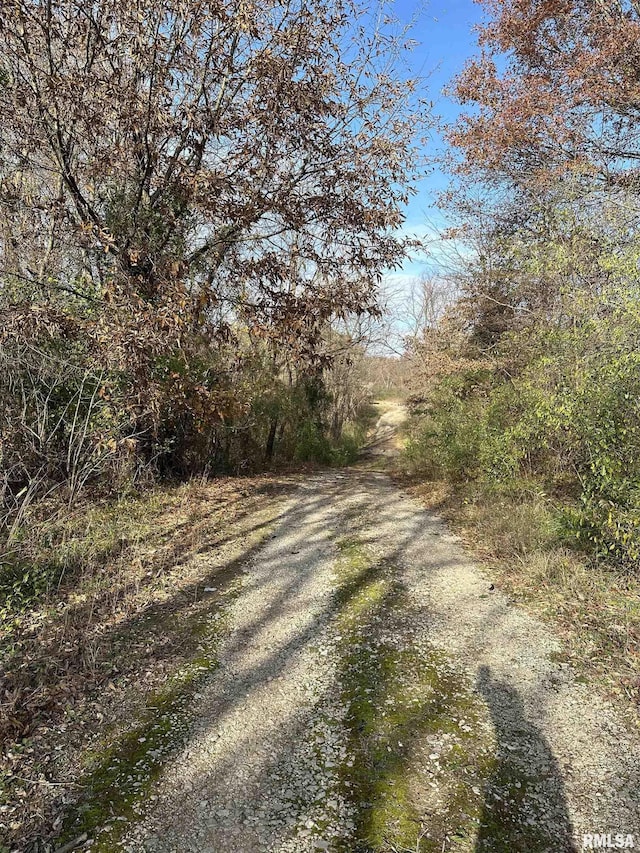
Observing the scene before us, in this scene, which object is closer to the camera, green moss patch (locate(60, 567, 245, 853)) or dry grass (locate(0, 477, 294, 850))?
green moss patch (locate(60, 567, 245, 853))

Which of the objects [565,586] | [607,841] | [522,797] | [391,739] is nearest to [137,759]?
[391,739]

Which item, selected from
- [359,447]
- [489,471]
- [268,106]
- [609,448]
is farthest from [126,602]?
[359,447]

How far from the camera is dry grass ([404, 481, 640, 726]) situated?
3701 mm

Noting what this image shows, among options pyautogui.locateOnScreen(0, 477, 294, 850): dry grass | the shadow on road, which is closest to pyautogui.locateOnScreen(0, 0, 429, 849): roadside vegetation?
pyautogui.locateOnScreen(0, 477, 294, 850): dry grass

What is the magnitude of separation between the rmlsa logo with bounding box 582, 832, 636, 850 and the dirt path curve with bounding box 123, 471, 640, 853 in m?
0.03

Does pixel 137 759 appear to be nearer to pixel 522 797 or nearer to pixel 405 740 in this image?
pixel 405 740

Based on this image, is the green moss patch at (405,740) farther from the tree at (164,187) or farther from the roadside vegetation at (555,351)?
the tree at (164,187)

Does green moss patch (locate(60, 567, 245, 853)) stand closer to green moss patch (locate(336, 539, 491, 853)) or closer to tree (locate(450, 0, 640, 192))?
green moss patch (locate(336, 539, 491, 853))

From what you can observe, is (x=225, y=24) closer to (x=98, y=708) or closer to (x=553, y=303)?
(x=553, y=303)

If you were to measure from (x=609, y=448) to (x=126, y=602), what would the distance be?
4885 mm

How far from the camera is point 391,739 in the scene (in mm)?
2961

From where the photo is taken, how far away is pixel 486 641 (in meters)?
4.16

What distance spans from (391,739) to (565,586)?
9.28ft

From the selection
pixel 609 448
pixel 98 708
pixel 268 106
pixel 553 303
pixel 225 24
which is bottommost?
pixel 98 708
